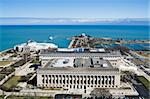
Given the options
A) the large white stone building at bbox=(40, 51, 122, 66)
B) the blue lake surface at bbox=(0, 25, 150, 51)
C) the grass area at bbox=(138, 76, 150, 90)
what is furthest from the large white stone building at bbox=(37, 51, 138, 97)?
the blue lake surface at bbox=(0, 25, 150, 51)

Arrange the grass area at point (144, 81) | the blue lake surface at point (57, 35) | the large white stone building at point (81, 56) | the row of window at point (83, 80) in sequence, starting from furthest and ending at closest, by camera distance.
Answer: the blue lake surface at point (57, 35), the large white stone building at point (81, 56), the grass area at point (144, 81), the row of window at point (83, 80)

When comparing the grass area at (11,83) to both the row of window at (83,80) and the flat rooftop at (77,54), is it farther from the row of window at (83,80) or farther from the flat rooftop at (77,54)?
the flat rooftop at (77,54)

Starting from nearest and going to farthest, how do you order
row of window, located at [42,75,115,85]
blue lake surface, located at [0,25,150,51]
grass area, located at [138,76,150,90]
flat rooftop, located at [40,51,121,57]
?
row of window, located at [42,75,115,85] → grass area, located at [138,76,150,90] → flat rooftop, located at [40,51,121,57] → blue lake surface, located at [0,25,150,51]

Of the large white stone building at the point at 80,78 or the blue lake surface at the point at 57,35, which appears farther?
the blue lake surface at the point at 57,35

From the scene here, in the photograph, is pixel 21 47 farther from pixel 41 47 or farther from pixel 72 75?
pixel 72 75

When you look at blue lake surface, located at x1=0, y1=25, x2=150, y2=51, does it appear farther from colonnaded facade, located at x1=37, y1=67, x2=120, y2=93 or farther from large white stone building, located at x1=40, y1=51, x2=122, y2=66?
colonnaded facade, located at x1=37, y1=67, x2=120, y2=93

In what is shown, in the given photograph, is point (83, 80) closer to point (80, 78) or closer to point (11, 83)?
point (80, 78)

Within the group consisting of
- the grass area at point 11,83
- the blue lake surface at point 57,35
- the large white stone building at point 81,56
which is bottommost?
the blue lake surface at point 57,35

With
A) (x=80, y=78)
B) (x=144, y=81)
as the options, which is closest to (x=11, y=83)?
(x=80, y=78)

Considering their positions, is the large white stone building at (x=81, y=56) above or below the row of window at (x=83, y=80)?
above

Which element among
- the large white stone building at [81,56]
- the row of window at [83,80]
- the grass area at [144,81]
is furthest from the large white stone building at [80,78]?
the large white stone building at [81,56]
